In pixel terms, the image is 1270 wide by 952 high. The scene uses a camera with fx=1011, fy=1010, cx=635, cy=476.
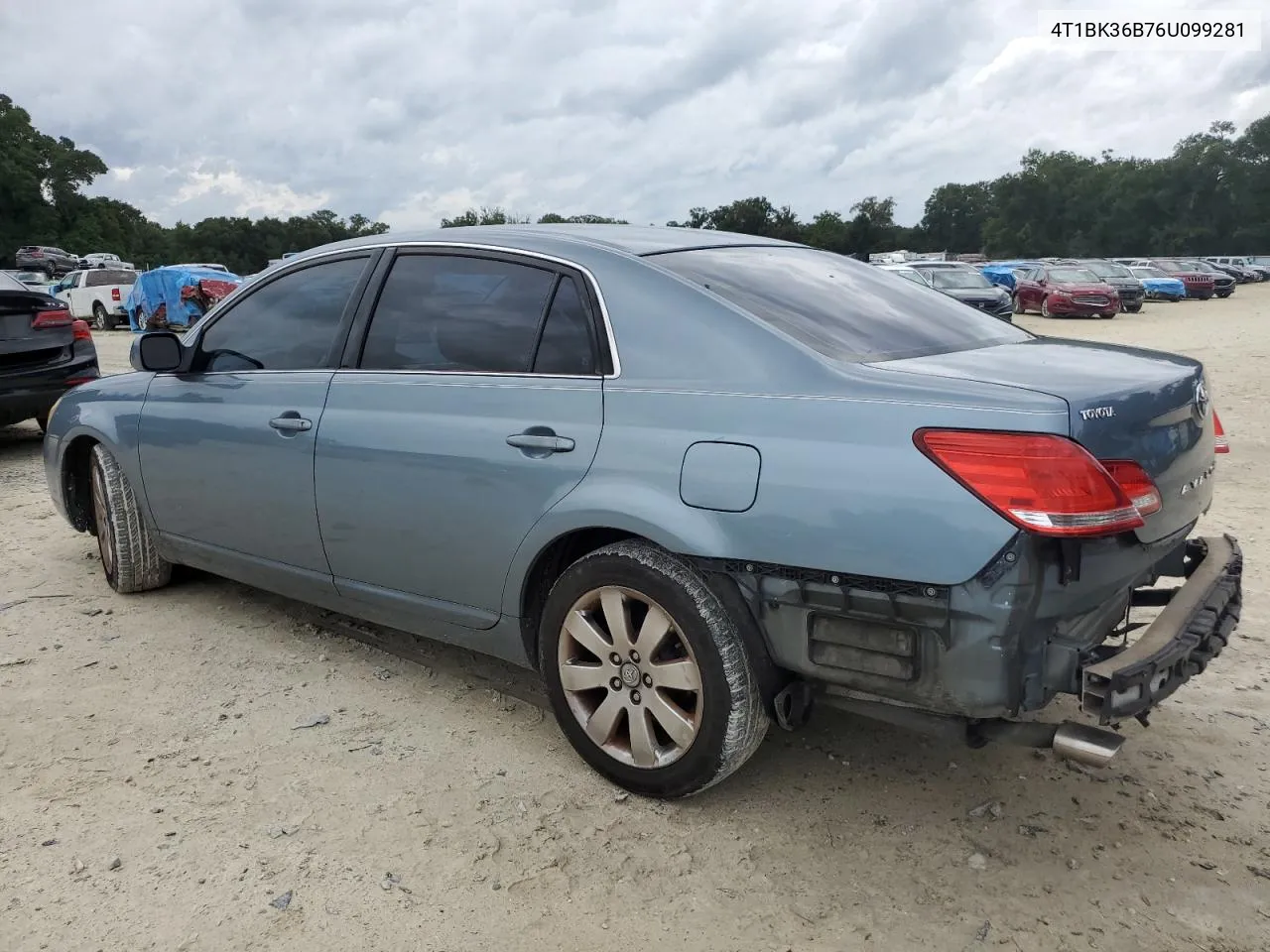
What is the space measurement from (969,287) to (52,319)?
60.1 ft

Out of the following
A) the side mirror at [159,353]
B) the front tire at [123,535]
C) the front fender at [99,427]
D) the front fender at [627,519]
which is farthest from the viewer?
the front tire at [123,535]

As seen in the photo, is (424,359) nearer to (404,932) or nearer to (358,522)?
(358,522)

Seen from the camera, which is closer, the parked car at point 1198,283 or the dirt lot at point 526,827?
the dirt lot at point 526,827

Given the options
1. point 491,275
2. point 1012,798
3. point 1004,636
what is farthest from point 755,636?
point 491,275

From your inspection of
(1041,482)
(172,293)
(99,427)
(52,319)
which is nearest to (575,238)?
(1041,482)

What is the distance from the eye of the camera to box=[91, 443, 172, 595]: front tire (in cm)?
456

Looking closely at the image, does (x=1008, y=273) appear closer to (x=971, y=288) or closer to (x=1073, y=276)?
(x=1073, y=276)

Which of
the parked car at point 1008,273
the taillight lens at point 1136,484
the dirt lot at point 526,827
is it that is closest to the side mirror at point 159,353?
the dirt lot at point 526,827

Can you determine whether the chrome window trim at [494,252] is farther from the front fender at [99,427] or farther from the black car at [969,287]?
the black car at [969,287]

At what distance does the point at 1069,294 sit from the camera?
2550cm

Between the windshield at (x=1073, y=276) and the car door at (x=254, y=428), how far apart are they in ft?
83.7

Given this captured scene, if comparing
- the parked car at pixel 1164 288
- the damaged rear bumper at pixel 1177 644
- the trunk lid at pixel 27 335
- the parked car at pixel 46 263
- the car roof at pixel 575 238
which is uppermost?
the parked car at pixel 46 263

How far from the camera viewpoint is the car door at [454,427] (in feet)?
9.70

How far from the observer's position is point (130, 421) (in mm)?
4418
